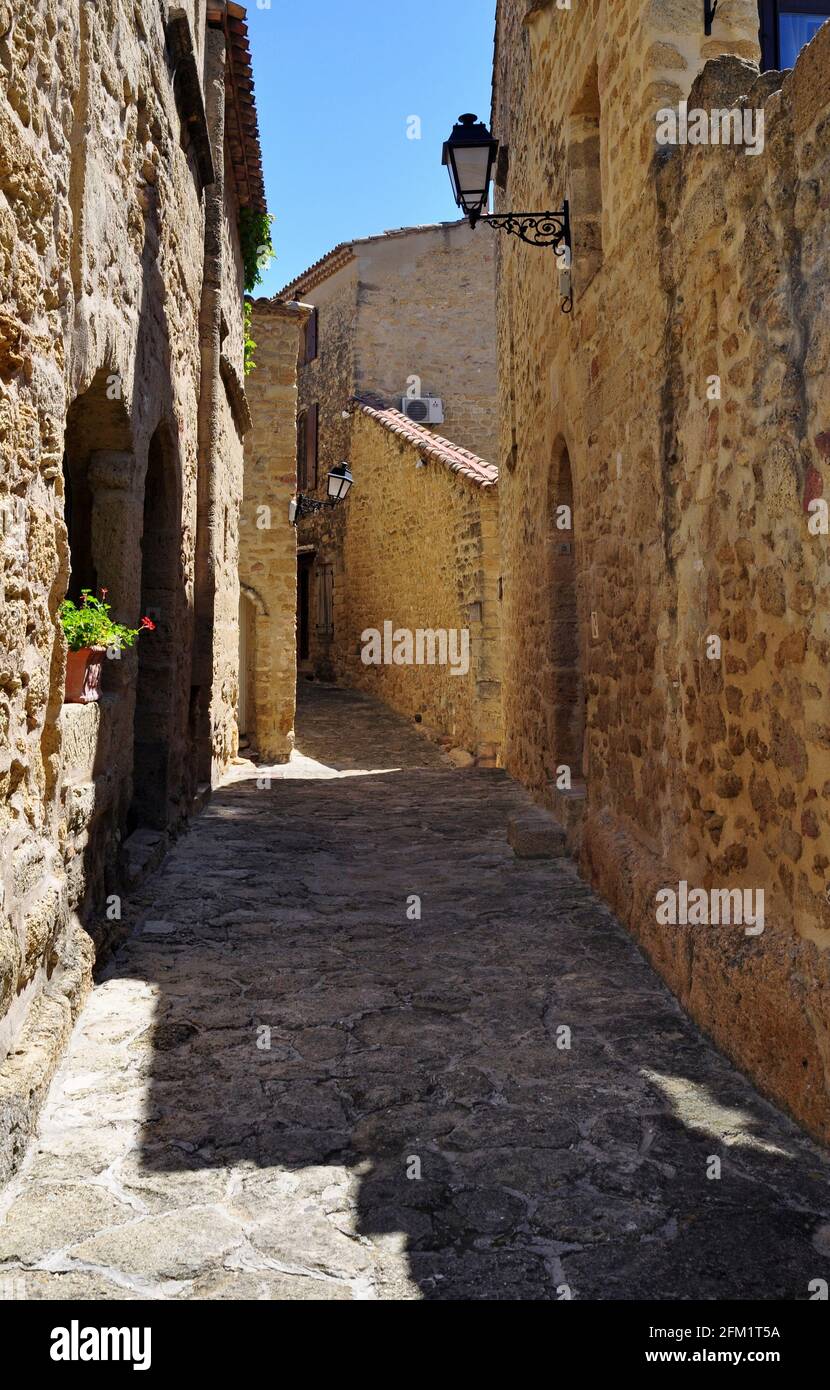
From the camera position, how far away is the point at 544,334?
7789mm

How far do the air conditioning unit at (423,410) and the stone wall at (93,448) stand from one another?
11599mm

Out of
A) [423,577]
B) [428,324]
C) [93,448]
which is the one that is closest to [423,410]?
[428,324]

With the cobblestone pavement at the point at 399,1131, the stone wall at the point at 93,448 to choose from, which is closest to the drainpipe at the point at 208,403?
the stone wall at the point at 93,448

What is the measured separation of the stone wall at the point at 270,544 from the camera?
42.8 feet

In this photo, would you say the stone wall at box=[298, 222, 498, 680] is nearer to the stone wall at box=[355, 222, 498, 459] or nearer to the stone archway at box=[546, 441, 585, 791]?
the stone wall at box=[355, 222, 498, 459]

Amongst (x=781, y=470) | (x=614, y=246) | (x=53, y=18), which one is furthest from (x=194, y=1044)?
(x=614, y=246)

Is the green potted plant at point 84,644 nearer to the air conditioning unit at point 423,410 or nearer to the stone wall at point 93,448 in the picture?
the stone wall at point 93,448

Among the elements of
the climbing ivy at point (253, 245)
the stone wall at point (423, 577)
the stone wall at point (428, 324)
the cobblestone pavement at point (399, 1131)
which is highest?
the stone wall at point (428, 324)

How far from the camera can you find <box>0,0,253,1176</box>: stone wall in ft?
9.55

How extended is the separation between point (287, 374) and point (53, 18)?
10257 millimetres

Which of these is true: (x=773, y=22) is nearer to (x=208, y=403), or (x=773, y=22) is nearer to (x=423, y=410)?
(x=208, y=403)

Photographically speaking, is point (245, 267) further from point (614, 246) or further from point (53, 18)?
point (53, 18)

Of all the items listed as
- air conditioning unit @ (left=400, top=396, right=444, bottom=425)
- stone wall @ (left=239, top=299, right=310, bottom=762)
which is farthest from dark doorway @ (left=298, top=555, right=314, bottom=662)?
stone wall @ (left=239, top=299, right=310, bottom=762)

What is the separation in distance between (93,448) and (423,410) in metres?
15.3
